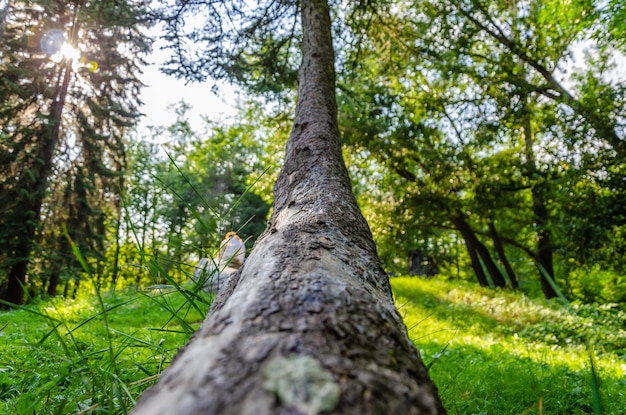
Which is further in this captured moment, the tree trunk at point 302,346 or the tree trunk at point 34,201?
the tree trunk at point 34,201

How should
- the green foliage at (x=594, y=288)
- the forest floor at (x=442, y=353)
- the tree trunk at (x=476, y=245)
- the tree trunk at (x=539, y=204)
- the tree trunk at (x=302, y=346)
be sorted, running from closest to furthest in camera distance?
1. the tree trunk at (x=302, y=346)
2. the forest floor at (x=442, y=353)
3. the tree trunk at (x=539, y=204)
4. the tree trunk at (x=476, y=245)
5. the green foliage at (x=594, y=288)

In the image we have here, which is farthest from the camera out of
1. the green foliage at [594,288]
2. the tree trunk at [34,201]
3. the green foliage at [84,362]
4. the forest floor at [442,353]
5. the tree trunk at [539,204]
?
the green foliage at [594,288]

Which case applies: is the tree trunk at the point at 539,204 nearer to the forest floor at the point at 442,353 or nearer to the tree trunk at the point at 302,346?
the forest floor at the point at 442,353

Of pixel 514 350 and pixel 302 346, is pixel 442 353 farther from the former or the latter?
pixel 514 350

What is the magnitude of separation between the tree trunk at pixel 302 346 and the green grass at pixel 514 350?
264 mm

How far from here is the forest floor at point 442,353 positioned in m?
1.10

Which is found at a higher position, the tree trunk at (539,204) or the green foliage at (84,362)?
the tree trunk at (539,204)

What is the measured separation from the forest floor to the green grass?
0.04 feet

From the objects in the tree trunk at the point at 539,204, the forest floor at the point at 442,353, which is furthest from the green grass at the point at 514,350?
the tree trunk at the point at 539,204

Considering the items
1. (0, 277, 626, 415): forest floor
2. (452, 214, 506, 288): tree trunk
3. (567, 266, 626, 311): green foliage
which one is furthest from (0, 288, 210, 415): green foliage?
(567, 266, 626, 311): green foliage

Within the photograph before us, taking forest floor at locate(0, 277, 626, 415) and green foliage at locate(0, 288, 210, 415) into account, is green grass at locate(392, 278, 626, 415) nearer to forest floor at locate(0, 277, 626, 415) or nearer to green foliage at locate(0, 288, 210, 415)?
forest floor at locate(0, 277, 626, 415)

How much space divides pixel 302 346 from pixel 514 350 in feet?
16.9

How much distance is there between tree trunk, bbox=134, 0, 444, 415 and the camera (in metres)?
0.48

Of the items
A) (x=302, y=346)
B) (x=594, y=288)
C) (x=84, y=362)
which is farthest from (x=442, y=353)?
(x=594, y=288)
